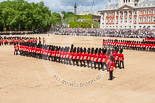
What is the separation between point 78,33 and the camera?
2795 inches

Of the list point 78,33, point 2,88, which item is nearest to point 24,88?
point 2,88

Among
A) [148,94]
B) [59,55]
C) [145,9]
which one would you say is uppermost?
[145,9]

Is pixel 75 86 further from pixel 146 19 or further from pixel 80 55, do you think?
pixel 146 19

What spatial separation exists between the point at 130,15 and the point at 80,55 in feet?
274

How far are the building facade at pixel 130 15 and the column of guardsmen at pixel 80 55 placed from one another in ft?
239

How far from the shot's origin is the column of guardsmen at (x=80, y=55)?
15.6 metres

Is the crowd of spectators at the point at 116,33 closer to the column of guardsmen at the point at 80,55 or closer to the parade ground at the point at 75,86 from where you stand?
the column of guardsmen at the point at 80,55

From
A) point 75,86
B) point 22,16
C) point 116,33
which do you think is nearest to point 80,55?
point 75,86

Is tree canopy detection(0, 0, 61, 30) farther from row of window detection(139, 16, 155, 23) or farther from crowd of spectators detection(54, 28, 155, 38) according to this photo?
row of window detection(139, 16, 155, 23)

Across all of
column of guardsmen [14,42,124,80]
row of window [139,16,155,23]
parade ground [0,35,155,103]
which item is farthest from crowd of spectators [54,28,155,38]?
parade ground [0,35,155,103]

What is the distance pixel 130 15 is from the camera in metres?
95.7

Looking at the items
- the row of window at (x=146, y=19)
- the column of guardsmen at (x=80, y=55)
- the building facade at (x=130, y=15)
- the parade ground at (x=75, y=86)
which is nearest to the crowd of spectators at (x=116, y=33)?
the row of window at (x=146, y=19)

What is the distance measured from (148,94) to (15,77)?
24.9ft

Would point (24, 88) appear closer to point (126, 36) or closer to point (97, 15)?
point (126, 36)
